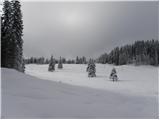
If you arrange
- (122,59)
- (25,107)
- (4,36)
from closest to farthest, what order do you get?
(25,107) → (4,36) → (122,59)

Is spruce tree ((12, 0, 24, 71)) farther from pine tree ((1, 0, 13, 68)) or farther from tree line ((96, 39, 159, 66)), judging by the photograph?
tree line ((96, 39, 159, 66))

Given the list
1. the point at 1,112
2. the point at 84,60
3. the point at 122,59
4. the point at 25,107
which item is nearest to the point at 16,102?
the point at 25,107

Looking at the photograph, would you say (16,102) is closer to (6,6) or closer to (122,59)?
(6,6)

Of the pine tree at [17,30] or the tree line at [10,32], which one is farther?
the pine tree at [17,30]

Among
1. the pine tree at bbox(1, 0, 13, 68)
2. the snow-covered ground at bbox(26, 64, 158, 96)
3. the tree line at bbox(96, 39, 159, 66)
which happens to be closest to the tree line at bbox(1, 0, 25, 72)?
the pine tree at bbox(1, 0, 13, 68)

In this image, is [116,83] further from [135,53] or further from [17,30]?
[135,53]

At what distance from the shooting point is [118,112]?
7.07 metres

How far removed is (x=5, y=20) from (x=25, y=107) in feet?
70.4

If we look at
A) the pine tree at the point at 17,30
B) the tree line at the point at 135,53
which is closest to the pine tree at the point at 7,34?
the pine tree at the point at 17,30

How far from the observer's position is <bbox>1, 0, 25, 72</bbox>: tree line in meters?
23.5

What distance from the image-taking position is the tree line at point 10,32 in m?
23.5

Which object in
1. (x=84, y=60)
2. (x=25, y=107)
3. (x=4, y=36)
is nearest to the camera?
(x=25, y=107)

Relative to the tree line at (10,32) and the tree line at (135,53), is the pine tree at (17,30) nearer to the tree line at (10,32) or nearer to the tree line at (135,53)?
the tree line at (10,32)

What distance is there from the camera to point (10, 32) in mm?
24219
